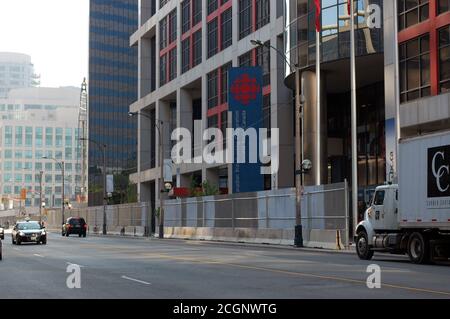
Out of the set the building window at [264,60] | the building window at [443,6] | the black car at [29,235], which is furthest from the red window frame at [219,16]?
the building window at [443,6]

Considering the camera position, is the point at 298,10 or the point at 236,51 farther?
the point at 236,51

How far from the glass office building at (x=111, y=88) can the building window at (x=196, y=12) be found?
83.5m

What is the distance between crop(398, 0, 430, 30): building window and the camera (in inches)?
1491

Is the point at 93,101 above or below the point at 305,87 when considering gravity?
above

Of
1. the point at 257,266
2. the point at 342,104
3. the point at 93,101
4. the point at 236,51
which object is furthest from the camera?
the point at 93,101

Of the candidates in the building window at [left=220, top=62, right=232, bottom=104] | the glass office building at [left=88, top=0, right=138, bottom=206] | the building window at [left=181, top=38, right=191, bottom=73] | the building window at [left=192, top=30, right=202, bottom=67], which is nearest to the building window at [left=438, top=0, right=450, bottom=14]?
the building window at [left=220, top=62, right=232, bottom=104]

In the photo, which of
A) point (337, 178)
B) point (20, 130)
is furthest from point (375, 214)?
point (20, 130)

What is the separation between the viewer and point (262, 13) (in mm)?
60375

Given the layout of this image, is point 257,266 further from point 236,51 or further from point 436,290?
point 236,51

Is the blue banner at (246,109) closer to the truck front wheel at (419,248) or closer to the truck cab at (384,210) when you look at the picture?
the truck cab at (384,210)

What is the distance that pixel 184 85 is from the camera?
7838 centimetres

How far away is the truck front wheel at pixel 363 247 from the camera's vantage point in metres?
25.4
